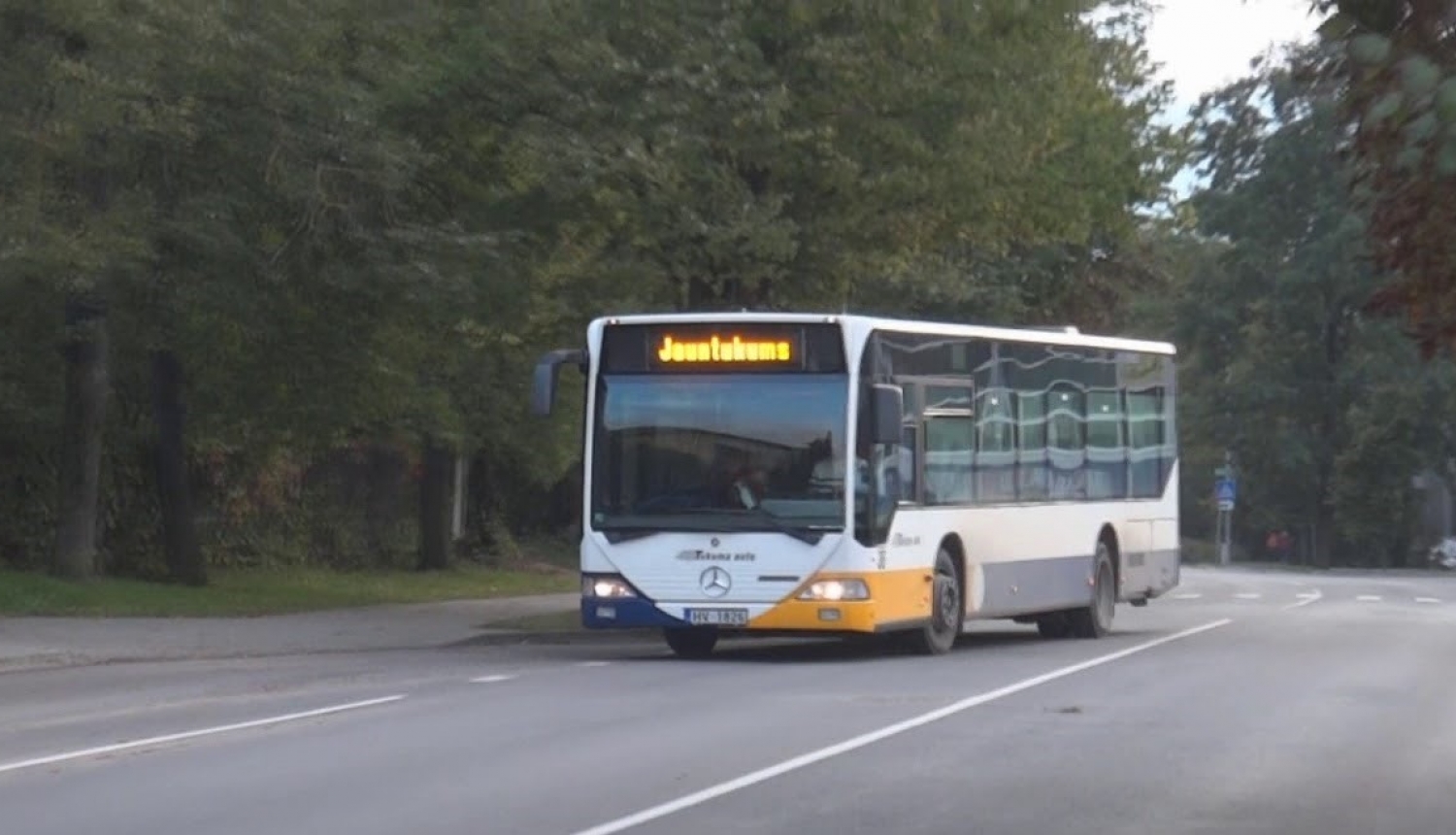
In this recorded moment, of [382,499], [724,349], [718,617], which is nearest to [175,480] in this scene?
[382,499]

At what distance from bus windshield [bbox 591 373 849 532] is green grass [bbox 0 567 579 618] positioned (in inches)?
277

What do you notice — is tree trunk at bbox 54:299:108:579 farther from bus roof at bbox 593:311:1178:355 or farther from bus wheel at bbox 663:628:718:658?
bus wheel at bbox 663:628:718:658

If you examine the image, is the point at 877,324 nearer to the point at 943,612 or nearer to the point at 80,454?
the point at 943,612

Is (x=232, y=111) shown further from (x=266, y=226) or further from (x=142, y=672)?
(x=142, y=672)

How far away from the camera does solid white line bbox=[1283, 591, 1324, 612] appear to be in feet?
117

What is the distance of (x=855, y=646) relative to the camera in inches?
952

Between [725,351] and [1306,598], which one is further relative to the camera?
[1306,598]

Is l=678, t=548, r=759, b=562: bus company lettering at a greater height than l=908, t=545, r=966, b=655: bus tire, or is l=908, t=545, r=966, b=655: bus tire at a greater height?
l=678, t=548, r=759, b=562: bus company lettering

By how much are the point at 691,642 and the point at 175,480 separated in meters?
9.46

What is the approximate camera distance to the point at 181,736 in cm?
1499

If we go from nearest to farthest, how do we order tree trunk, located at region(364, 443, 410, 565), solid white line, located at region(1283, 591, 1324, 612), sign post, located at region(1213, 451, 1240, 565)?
solid white line, located at region(1283, 591, 1324, 612)
tree trunk, located at region(364, 443, 410, 565)
sign post, located at region(1213, 451, 1240, 565)

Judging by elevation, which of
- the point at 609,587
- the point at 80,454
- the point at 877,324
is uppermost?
the point at 877,324

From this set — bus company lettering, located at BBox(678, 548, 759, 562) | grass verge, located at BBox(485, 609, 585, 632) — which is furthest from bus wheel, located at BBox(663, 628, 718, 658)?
grass verge, located at BBox(485, 609, 585, 632)

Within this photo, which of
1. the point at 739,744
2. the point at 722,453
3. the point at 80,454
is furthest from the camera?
the point at 80,454
